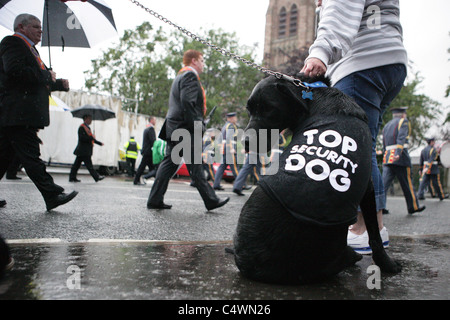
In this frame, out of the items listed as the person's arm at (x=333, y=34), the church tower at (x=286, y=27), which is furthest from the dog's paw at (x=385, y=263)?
the church tower at (x=286, y=27)

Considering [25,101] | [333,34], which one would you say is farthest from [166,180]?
[333,34]

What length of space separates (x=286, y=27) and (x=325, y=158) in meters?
61.1

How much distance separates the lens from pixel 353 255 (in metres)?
1.86

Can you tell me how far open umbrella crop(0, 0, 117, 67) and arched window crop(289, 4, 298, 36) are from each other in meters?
56.1

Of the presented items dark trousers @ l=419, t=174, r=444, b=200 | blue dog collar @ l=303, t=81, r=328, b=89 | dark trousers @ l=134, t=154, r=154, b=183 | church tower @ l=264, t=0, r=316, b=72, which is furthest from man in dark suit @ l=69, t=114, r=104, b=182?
church tower @ l=264, t=0, r=316, b=72

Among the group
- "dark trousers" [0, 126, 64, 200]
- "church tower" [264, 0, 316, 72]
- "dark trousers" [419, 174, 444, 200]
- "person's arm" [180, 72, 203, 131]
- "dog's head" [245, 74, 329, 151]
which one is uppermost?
"church tower" [264, 0, 316, 72]

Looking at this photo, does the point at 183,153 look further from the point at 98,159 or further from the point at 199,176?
the point at 98,159

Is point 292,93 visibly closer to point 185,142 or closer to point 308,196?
point 308,196

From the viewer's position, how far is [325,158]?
160cm

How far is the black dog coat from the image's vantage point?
152 cm

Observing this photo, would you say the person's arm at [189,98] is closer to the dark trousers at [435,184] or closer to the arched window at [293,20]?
the dark trousers at [435,184]

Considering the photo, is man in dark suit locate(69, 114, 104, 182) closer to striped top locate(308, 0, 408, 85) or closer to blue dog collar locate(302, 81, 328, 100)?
striped top locate(308, 0, 408, 85)

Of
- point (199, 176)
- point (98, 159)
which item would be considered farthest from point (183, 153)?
point (98, 159)

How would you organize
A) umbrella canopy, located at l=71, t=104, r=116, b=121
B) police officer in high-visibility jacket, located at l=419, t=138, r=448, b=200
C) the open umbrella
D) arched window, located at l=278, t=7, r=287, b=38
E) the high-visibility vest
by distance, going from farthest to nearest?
arched window, located at l=278, t=7, r=287, b=38 → the high-visibility vest → umbrella canopy, located at l=71, t=104, r=116, b=121 → police officer in high-visibility jacket, located at l=419, t=138, r=448, b=200 → the open umbrella
